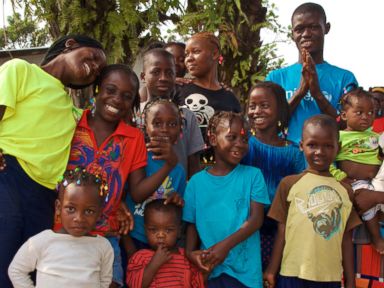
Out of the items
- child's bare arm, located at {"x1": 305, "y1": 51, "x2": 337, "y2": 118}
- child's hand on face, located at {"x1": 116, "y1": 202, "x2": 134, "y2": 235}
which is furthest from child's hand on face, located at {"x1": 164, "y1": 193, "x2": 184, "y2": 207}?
child's bare arm, located at {"x1": 305, "y1": 51, "x2": 337, "y2": 118}

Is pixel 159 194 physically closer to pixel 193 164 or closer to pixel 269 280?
pixel 193 164

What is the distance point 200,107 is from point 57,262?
1738 mm

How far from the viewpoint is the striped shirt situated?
2.94 meters

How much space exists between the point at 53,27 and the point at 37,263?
3.94 m

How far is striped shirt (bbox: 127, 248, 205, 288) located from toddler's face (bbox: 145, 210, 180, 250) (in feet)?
0.23

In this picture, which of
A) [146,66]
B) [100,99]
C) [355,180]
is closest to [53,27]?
[146,66]

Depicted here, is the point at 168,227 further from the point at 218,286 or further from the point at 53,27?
the point at 53,27

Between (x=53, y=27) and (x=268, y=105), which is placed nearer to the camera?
(x=268, y=105)

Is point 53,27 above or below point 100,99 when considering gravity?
above

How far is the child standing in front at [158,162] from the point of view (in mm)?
3111

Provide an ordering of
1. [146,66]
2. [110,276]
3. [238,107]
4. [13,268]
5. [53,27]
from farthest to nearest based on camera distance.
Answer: [53,27] < [238,107] < [146,66] < [110,276] < [13,268]

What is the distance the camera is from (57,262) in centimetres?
262

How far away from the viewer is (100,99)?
3.03m

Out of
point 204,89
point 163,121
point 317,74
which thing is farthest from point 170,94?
point 317,74
